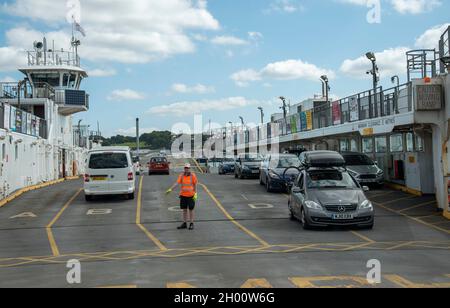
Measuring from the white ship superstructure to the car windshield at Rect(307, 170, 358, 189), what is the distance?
13764mm

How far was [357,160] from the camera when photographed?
2464 centimetres

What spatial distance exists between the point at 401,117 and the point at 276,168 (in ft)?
20.7

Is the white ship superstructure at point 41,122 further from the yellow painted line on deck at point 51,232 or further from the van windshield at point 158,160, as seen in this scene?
the van windshield at point 158,160

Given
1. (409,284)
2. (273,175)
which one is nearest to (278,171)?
(273,175)

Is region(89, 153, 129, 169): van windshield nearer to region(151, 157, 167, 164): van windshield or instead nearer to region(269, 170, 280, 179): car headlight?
region(269, 170, 280, 179): car headlight

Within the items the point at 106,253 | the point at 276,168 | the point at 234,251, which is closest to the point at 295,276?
the point at 234,251

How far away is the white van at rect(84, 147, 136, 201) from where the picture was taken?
2097 centimetres

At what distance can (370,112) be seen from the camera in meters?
24.5

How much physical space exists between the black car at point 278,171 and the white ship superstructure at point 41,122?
1138cm

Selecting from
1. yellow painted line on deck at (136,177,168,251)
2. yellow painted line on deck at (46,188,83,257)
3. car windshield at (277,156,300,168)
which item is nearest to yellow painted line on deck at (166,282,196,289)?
yellow painted line on deck at (136,177,168,251)

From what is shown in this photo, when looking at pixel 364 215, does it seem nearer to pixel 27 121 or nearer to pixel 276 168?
pixel 276 168

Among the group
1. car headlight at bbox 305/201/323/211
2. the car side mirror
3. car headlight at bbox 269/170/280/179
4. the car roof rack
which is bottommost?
car headlight at bbox 305/201/323/211

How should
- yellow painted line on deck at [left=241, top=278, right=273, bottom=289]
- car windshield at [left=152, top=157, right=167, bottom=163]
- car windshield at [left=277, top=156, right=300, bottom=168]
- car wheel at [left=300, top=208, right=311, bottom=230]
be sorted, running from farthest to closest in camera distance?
car windshield at [left=152, top=157, right=167, bottom=163] → car windshield at [left=277, top=156, right=300, bottom=168] → car wheel at [left=300, top=208, right=311, bottom=230] → yellow painted line on deck at [left=241, top=278, right=273, bottom=289]

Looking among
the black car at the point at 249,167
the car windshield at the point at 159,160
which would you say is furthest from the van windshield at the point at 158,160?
the black car at the point at 249,167
